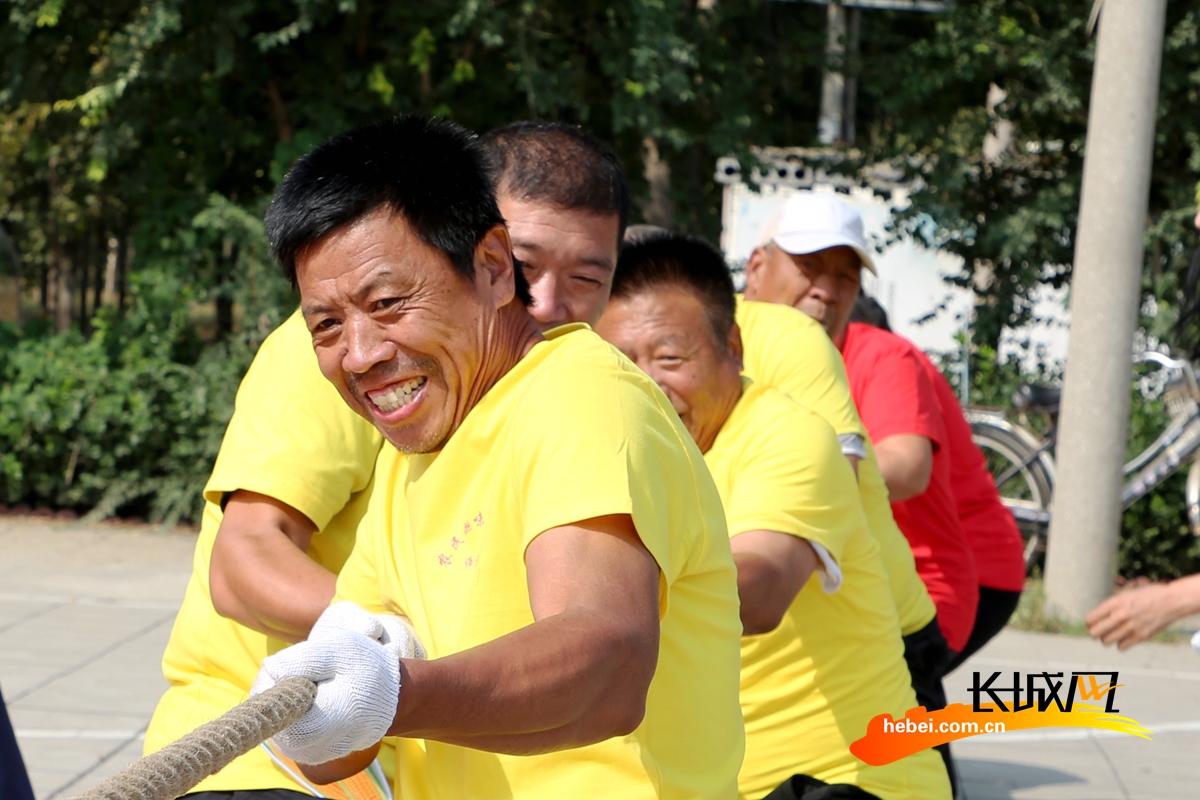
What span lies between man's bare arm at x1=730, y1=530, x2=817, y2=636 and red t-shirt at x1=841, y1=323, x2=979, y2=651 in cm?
138

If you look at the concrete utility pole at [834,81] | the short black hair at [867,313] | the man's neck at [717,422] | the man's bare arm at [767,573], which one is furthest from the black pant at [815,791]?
the concrete utility pole at [834,81]

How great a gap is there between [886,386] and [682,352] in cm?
140

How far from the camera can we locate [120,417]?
8.57 m

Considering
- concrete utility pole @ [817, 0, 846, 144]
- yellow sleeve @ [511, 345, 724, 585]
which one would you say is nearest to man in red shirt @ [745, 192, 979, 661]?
yellow sleeve @ [511, 345, 724, 585]

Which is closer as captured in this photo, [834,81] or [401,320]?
[401,320]

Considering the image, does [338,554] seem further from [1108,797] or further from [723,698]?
[1108,797]

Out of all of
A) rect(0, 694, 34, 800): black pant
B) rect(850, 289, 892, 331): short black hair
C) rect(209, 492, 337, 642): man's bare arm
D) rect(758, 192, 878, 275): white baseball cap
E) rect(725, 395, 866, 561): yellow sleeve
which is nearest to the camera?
rect(209, 492, 337, 642): man's bare arm

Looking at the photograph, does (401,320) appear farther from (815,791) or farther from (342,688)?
(815,791)

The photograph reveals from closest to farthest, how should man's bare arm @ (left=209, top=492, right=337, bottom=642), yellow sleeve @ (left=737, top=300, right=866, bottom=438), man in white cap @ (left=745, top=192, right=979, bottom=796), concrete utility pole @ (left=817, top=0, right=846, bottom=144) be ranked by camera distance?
man's bare arm @ (left=209, top=492, right=337, bottom=642) < yellow sleeve @ (left=737, top=300, right=866, bottom=438) < man in white cap @ (left=745, top=192, right=979, bottom=796) < concrete utility pole @ (left=817, top=0, right=846, bottom=144)

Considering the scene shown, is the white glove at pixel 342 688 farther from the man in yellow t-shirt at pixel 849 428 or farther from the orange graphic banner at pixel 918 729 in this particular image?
the man in yellow t-shirt at pixel 849 428

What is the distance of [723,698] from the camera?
1.58 metres

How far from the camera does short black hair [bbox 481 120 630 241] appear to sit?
7.93 ft

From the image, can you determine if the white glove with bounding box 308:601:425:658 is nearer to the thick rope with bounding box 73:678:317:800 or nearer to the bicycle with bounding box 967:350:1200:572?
the thick rope with bounding box 73:678:317:800

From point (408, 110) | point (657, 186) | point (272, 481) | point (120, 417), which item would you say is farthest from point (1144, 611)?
point (120, 417)
